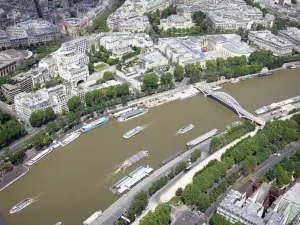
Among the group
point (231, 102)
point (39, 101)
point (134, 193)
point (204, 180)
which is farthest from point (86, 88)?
point (204, 180)

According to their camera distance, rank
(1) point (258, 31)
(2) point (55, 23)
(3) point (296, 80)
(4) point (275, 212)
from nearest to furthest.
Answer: (4) point (275, 212) → (3) point (296, 80) → (1) point (258, 31) → (2) point (55, 23)

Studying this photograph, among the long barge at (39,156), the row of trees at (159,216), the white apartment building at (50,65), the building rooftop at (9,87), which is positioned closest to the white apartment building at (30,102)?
the building rooftop at (9,87)

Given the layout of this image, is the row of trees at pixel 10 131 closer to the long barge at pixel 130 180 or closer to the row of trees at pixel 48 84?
the row of trees at pixel 48 84

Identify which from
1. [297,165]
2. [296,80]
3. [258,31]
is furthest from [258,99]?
[258,31]

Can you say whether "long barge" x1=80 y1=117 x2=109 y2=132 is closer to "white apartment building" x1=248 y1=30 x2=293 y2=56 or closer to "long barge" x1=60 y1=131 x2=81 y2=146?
"long barge" x1=60 y1=131 x2=81 y2=146

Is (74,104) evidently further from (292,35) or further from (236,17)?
(236,17)

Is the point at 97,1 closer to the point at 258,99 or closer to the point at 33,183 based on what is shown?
the point at 258,99
